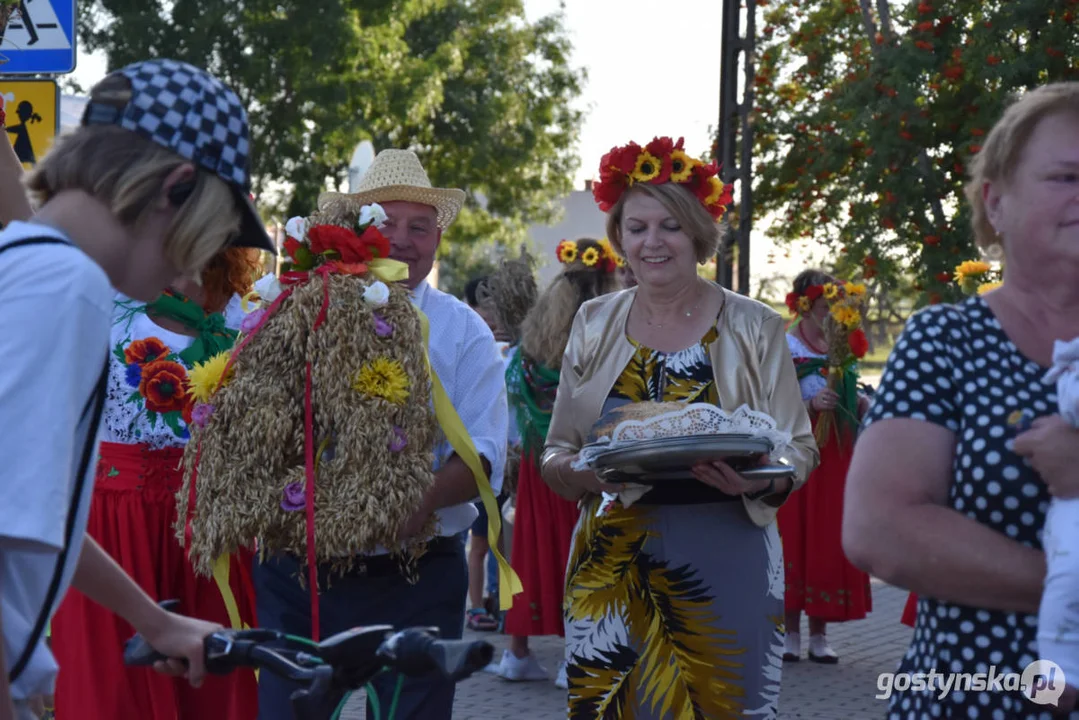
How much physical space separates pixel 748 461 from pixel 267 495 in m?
1.39

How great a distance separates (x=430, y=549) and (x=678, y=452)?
809 mm

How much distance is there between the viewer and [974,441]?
225 centimetres

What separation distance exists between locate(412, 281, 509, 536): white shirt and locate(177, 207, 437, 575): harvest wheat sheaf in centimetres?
40

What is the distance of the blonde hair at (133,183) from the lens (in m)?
2.06

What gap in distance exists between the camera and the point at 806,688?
7973 mm

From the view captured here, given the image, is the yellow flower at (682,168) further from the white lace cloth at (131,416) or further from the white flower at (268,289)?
the white lace cloth at (131,416)

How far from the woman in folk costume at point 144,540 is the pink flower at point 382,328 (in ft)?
3.06

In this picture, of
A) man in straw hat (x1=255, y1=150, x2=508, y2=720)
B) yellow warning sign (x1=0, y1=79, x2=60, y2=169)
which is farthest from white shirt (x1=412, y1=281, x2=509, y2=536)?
yellow warning sign (x1=0, y1=79, x2=60, y2=169)

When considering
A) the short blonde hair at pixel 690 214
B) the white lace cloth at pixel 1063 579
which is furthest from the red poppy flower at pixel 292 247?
the white lace cloth at pixel 1063 579

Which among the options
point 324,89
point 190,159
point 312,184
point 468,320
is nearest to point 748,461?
point 468,320

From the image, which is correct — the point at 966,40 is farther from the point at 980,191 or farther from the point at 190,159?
the point at 190,159

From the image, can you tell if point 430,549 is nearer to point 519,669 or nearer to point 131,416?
point 131,416

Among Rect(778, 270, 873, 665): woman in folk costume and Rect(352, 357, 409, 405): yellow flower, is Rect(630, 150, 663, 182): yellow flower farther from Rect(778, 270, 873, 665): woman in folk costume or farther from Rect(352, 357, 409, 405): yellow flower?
Rect(778, 270, 873, 665): woman in folk costume

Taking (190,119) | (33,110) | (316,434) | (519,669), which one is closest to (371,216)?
(316,434)
